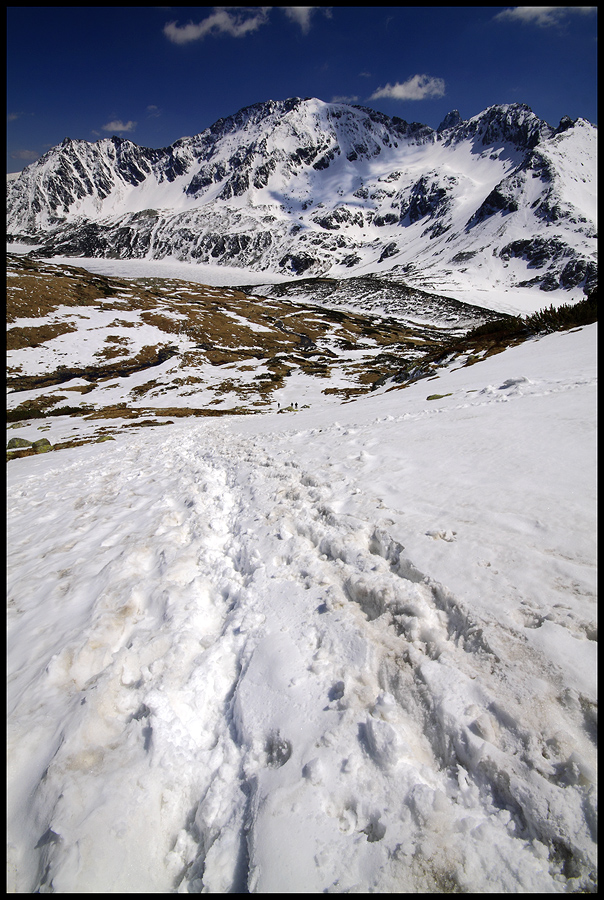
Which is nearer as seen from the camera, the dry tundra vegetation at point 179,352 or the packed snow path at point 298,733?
the packed snow path at point 298,733

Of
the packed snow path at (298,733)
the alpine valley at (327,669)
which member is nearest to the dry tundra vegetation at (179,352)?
the alpine valley at (327,669)

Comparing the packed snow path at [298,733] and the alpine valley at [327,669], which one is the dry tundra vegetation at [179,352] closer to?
the alpine valley at [327,669]

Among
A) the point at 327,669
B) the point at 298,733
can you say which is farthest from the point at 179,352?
the point at 298,733

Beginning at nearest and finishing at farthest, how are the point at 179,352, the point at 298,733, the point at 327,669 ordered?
1. the point at 298,733
2. the point at 327,669
3. the point at 179,352

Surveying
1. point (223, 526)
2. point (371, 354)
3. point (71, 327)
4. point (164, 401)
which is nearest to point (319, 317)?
point (371, 354)

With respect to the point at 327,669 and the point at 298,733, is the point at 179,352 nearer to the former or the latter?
the point at 327,669

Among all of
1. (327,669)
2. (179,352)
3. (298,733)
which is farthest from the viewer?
(179,352)

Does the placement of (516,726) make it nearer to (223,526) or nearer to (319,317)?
(223,526)
